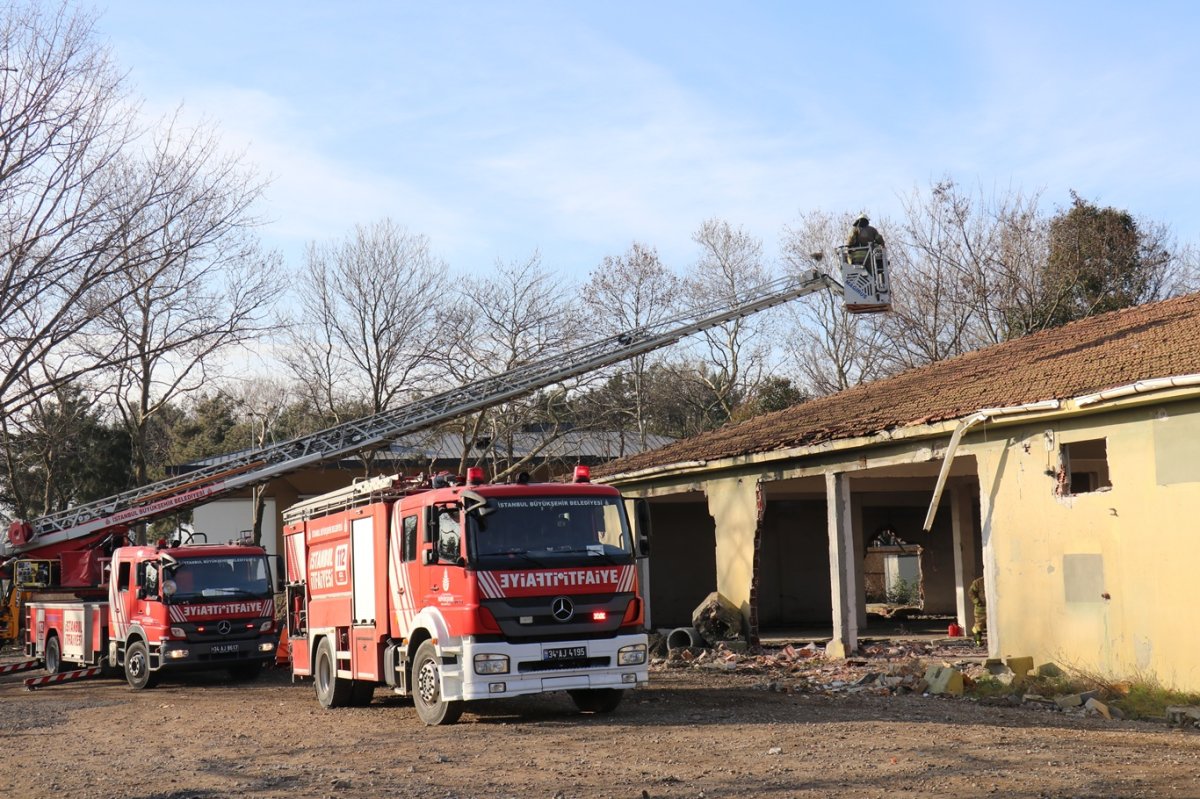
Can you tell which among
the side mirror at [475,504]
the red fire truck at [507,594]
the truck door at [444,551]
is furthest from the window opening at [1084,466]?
the truck door at [444,551]

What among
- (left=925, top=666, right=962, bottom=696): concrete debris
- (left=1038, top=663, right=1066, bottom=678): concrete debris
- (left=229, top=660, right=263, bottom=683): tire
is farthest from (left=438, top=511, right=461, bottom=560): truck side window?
(left=229, top=660, right=263, bottom=683): tire

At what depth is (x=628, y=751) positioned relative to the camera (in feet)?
34.3

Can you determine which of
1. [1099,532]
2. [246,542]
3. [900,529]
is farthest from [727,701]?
[900,529]

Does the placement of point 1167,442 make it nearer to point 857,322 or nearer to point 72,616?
point 72,616

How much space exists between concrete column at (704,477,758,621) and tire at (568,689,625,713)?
720 cm

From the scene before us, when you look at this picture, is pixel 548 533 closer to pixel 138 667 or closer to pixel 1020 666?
pixel 1020 666

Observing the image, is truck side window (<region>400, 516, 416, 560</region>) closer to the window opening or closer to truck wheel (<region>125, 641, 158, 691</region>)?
the window opening

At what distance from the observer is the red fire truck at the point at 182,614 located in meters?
18.8

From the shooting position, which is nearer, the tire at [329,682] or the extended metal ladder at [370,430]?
the tire at [329,682]

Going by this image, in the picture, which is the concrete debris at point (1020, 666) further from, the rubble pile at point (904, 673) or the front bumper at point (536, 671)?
the front bumper at point (536, 671)

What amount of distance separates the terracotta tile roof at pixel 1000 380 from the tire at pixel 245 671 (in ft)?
25.4

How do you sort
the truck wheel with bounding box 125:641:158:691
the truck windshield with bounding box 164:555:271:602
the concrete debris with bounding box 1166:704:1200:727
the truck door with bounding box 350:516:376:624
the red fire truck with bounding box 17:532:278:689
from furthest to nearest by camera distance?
the truck wheel with bounding box 125:641:158:691, the truck windshield with bounding box 164:555:271:602, the red fire truck with bounding box 17:532:278:689, the truck door with bounding box 350:516:376:624, the concrete debris with bounding box 1166:704:1200:727

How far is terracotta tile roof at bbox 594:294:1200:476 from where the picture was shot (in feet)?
47.1

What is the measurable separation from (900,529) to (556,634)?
762 inches
